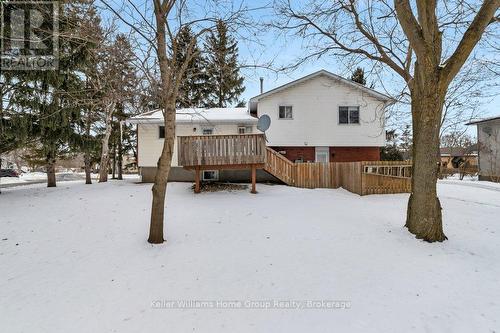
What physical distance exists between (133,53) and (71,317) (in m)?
5.76

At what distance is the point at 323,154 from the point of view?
63.1 feet

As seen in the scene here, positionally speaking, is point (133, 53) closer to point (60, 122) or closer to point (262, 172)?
point (60, 122)

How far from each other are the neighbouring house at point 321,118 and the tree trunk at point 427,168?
11.7 meters

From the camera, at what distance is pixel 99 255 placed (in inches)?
251

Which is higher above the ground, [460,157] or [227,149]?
[460,157]

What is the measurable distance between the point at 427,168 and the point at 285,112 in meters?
12.7

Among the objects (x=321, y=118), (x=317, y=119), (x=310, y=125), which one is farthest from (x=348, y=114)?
(x=310, y=125)

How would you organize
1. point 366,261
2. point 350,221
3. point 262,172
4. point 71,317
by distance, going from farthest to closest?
point 262,172 < point 350,221 < point 366,261 < point 71,317

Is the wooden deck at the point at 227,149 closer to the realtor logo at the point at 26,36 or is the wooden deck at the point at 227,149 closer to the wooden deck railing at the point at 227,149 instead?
the wooden deck railing at the point at 227,149

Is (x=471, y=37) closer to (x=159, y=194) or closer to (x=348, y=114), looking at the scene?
(x=159, y=194)

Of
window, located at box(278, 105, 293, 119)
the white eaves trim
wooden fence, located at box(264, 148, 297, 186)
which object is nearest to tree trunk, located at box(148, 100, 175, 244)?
wooden fence, located at box(264, 148, 297, 186)

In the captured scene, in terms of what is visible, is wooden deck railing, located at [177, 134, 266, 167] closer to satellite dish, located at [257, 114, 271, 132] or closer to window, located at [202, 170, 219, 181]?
satellite dish, located at [257, 114, 271, 132]

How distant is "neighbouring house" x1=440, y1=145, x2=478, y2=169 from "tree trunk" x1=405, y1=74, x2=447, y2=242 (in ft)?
92.3

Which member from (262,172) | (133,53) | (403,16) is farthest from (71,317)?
(262,172)
